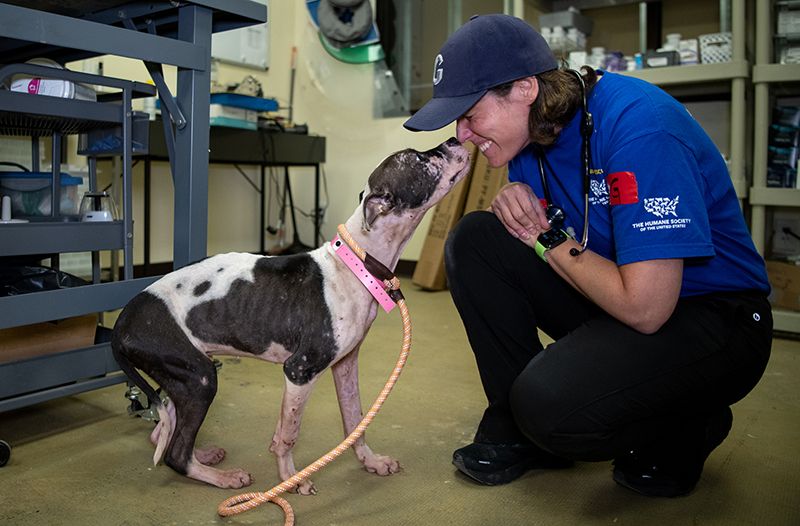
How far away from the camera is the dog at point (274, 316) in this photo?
1.36 meters

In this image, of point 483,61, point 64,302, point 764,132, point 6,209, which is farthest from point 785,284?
point 6,209

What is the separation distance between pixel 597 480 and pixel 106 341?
1273 millimetres

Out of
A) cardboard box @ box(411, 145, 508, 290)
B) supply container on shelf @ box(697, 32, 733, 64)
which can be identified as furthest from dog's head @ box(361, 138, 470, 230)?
cardboard box @ box(411, 145, 508, 290)

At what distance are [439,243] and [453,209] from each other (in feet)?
0.69

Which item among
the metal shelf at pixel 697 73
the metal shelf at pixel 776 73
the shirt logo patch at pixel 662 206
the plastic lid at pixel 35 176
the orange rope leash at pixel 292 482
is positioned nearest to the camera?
the shirt logo patch at pixel 662 206

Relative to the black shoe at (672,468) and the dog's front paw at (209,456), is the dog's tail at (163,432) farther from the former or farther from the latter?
the black shoe at (672,468)

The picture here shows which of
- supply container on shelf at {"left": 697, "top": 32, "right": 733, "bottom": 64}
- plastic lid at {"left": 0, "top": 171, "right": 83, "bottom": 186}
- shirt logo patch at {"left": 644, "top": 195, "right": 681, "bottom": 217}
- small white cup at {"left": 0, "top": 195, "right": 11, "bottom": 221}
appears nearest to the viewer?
shirt logo patch at {"left": 644, "top": 195, "right": 681, "bottom": 217}

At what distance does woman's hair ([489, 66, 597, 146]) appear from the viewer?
50.2 inches

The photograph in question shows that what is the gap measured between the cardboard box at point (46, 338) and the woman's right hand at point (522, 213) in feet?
3.62

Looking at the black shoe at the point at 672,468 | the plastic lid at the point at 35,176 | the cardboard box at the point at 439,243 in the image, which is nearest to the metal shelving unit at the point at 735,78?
the cardboard box at the point at 439,243

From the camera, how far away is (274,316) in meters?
1.39

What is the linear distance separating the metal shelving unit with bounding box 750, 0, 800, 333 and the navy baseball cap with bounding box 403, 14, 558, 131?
2.02 meters

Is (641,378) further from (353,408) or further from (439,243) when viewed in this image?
(439,243)

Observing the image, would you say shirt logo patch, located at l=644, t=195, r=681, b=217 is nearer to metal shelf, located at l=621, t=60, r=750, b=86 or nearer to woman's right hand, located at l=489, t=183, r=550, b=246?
woman's right hand, located at l=489, t=183, r=550, b=246
